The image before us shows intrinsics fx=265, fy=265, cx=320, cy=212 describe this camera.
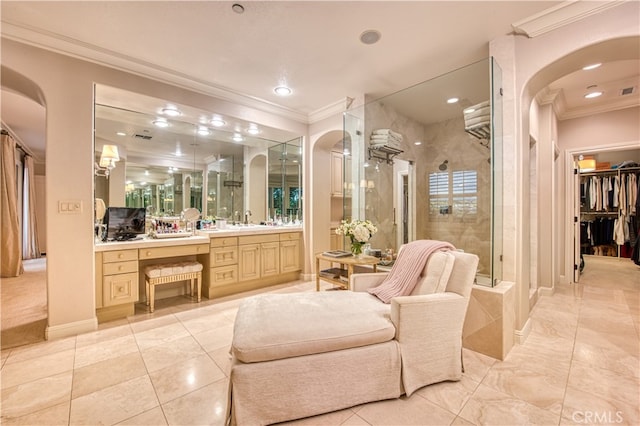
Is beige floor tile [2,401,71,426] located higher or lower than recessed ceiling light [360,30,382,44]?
lower

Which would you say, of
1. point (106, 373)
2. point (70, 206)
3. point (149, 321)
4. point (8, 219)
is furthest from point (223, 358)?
point (8, 219)

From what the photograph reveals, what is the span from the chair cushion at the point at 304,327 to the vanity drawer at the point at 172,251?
5.59 feet

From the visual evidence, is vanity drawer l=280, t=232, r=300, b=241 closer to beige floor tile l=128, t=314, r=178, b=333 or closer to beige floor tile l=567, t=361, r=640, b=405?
beige floor tile l=128, t=314, r=178, b=333

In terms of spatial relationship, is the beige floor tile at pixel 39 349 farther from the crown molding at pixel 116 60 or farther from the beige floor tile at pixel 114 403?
the crown molding at pixel 116 60

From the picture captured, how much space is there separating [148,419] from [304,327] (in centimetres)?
99

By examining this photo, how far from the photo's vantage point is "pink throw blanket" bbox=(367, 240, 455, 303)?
202 cm

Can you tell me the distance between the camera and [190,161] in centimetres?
390

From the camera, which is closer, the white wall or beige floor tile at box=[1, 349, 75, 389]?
beige floor tile at box=[1, 349, 75, 389]

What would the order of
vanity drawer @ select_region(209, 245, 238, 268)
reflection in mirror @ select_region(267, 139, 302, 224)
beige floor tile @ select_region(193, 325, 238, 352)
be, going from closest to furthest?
beige floor tile @ select_region(193, 325, 238, 352) < vanity drawer @ select_region(209, 245, 238, 268) < reflection in mirror @ select_region(267, 139, 302, 224)

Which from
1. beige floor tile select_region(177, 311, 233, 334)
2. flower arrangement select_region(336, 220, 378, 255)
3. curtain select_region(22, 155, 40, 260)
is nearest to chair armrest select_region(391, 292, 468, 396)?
flower arrangement select_region(336, 220, 378, 255)

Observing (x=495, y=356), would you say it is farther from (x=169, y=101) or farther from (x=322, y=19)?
(x=169, y=101)

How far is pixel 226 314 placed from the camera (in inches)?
117

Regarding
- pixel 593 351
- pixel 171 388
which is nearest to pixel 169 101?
pixel 171 388

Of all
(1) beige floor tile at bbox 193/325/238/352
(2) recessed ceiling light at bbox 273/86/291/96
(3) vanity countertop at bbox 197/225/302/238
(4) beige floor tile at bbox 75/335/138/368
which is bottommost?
(1) beige floor tile at bbox 193/325/238/352
